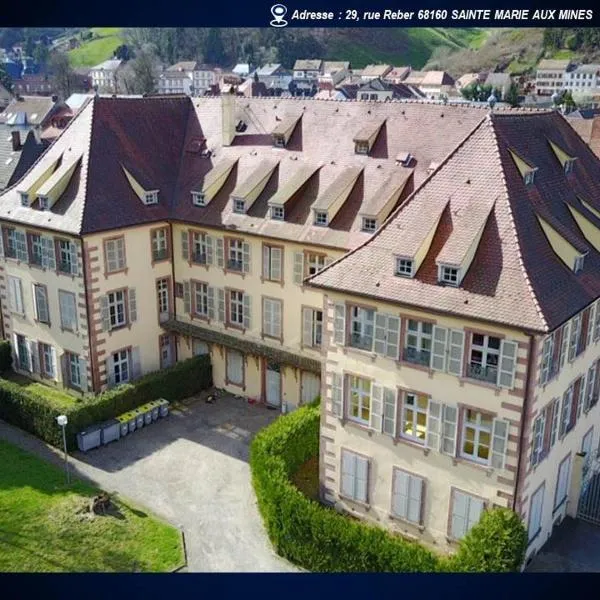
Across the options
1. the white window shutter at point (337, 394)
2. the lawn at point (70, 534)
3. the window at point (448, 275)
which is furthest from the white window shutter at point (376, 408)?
the lawn at point (70, 534)

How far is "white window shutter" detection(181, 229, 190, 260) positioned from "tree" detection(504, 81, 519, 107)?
48023 mm

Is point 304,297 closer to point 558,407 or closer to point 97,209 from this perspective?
point 97,209

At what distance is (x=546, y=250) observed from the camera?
18656mm

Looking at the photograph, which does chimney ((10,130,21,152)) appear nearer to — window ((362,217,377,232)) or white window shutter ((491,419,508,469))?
window ((362,217,377,232))

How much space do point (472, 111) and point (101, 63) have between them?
5417 centimetres

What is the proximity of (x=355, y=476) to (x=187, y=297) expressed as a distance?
39.6ft

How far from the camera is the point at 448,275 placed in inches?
717

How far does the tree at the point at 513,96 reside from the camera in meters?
69.8

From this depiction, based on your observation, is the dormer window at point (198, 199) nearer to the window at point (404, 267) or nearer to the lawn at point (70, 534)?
the lawn at point (70, 534)

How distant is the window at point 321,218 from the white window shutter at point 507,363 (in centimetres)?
1000

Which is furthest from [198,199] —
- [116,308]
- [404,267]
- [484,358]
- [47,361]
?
[484,358]

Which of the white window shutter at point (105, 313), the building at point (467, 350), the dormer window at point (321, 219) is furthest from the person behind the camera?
the white window shutter at point (105, 313)

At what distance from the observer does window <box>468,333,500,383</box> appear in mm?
17500

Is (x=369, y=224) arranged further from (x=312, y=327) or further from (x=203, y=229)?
(x=203, y=229)
